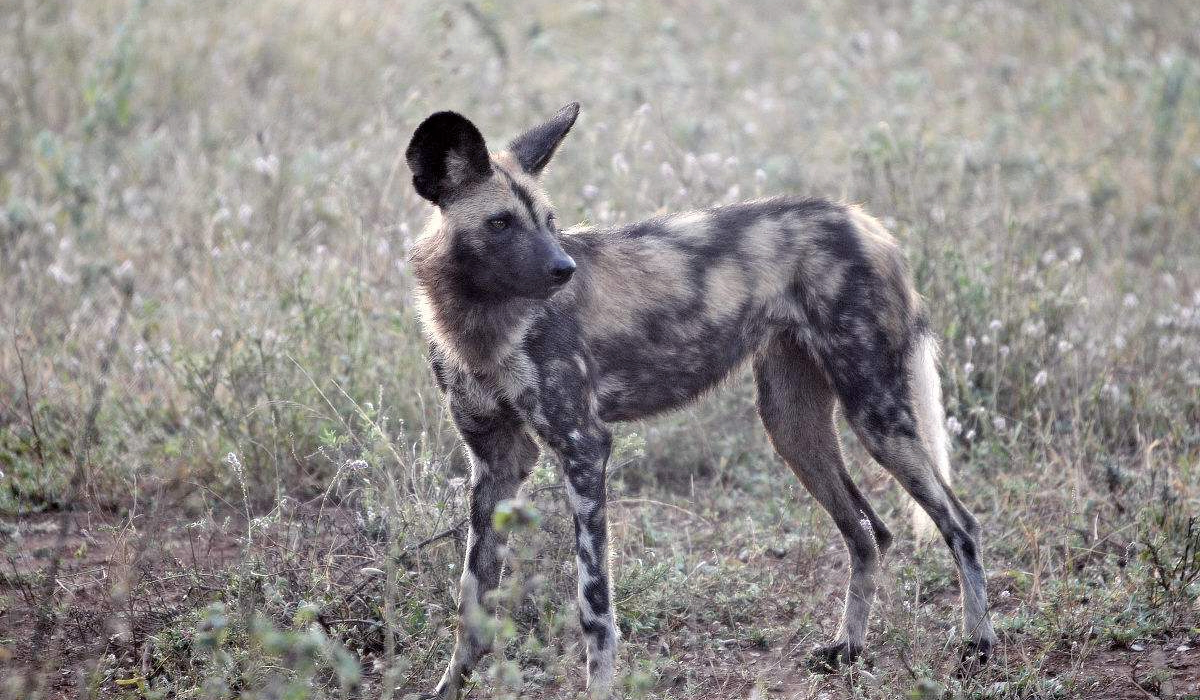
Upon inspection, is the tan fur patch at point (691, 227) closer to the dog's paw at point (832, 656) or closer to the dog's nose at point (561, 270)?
the dog's nose at point (561, 270)

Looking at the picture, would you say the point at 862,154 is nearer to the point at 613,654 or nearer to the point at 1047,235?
the point at 1047,235

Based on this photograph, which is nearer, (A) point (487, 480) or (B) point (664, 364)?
(A) point (487, 480)

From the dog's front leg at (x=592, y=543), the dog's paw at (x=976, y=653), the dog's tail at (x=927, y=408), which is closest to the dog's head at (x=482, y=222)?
the dog's front leg at (x=592, y=543)

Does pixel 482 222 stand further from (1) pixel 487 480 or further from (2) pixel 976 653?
(2) pixel 976 653

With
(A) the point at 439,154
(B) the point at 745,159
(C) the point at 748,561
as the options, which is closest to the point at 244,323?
(A) the point at 439,154

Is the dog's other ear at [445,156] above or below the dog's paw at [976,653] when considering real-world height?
above

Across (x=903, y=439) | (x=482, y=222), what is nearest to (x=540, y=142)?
(x=482, y=222)

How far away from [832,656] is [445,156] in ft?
6.12

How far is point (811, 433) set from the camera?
12.9ft

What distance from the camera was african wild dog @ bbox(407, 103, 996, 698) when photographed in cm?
339

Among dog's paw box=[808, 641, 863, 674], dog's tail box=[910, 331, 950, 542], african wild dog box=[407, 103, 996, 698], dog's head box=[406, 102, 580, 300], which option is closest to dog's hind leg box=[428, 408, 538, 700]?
african wild dog box=[407, 103, 996, 698]

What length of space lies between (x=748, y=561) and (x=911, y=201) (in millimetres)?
2168

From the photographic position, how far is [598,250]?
370 centimetres

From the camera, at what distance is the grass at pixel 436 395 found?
3.49 metres
